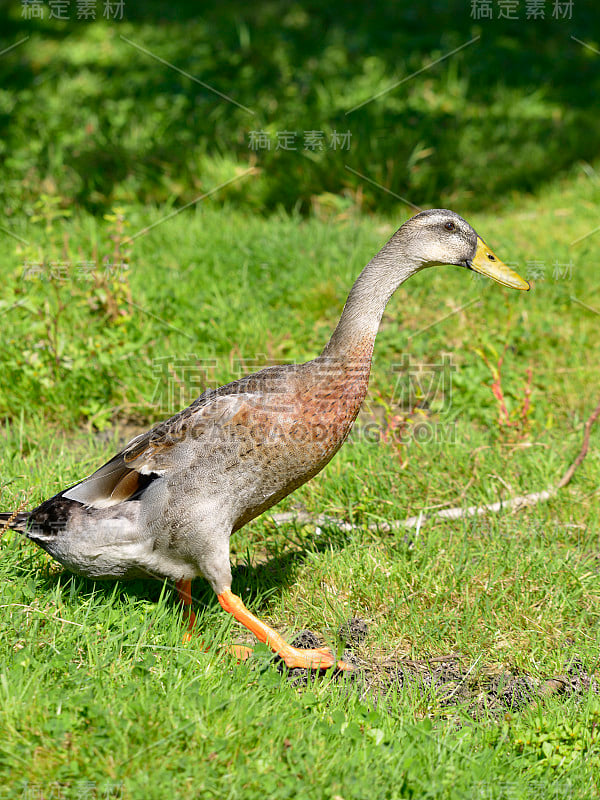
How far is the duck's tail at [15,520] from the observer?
314cm

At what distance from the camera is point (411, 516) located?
396cm

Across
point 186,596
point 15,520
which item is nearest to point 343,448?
point 186,596

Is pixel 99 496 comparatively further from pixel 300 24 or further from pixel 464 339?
pixel 300 24

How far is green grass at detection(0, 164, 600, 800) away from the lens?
2.44 metres

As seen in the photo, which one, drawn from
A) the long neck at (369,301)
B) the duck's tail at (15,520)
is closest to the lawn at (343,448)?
the duck's tail at (15,520)

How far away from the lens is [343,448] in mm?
4266

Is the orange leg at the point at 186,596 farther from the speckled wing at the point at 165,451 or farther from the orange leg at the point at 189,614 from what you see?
the speckled wing at the point at 165,451

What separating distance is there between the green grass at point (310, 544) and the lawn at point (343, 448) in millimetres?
13

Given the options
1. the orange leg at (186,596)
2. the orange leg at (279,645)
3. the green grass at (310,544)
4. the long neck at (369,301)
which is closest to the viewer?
the green grass at (310,544)

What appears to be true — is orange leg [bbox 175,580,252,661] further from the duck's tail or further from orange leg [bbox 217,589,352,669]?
the duck's tail

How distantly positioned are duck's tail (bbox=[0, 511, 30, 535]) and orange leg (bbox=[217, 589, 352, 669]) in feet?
2.55

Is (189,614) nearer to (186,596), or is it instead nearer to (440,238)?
(186,596)

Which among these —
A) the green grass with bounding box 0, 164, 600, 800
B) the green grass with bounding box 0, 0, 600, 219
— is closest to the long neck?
the green grass with bounding box 0, 164, 600, 800

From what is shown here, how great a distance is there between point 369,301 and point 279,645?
1278mm
